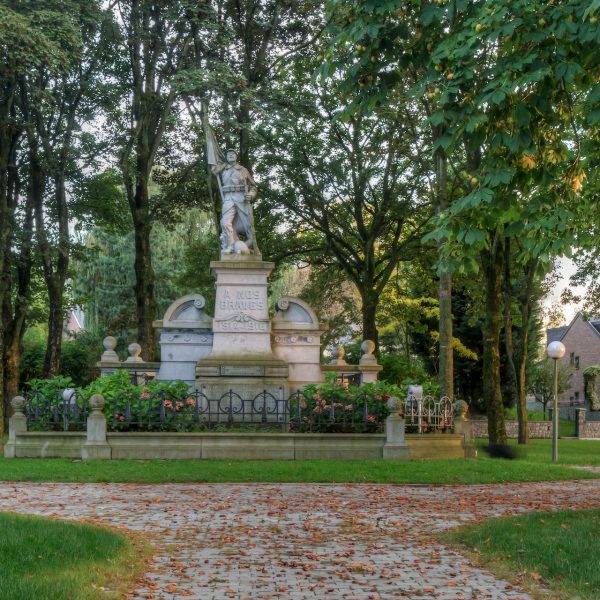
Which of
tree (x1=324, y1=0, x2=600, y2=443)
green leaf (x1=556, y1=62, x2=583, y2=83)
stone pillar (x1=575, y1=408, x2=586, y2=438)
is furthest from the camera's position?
stone pillar (x1=575, y1=408, x2=586, y2=438)

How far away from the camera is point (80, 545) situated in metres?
8.19

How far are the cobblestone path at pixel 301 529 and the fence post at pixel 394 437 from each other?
2574mm

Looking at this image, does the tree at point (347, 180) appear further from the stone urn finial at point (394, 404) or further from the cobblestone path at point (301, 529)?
the cobblestone path at point (301, 529)

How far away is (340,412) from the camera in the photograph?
58.7 ft

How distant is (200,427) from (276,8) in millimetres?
17246

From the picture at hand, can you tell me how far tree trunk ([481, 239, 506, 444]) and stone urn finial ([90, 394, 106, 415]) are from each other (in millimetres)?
12008

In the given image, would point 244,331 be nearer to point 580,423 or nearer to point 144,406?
point 144,406

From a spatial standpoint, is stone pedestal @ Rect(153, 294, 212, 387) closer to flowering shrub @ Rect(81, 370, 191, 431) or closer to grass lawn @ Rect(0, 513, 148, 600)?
flowering shrub @ Rect(81, 370, 191, 431)

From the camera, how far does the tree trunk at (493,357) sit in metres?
25.3

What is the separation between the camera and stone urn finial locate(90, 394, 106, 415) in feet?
55.8

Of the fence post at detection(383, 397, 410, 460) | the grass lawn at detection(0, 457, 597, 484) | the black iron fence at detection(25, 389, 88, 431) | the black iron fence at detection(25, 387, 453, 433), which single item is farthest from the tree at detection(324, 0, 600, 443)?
the black iron fence at detection(25, 389, 88, 431)

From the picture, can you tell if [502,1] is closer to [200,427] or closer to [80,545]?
[80,545]

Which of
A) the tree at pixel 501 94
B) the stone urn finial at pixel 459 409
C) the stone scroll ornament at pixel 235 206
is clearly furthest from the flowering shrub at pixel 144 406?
the tree at pixel 501 94

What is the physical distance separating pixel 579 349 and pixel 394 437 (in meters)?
58.7
